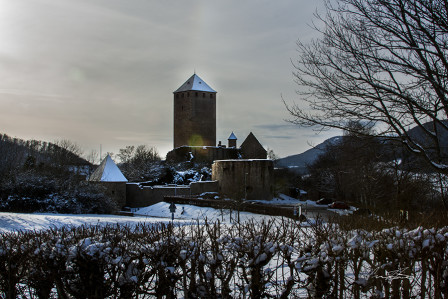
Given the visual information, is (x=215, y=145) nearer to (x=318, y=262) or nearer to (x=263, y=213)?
(x=263, y=213)

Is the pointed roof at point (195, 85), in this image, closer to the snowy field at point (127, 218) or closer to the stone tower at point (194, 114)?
the stone tower at point (194, 114)

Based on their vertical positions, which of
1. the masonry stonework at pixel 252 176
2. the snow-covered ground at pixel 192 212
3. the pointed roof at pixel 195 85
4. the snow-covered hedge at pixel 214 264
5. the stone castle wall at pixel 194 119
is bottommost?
the snow-covered ground at pixel 192 212

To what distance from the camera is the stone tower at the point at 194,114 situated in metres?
58.0

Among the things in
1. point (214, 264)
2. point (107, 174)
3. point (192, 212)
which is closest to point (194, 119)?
point (107, 174)

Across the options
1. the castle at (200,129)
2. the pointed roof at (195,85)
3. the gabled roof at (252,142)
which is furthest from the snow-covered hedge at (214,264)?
the pointed roof at (195,85)

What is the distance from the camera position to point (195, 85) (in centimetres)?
5856

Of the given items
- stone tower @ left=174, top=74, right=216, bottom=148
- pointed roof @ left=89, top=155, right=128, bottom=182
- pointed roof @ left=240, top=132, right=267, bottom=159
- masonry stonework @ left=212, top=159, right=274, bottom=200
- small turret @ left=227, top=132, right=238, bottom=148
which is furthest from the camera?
small turret @ left=227, top=132, right=238, bottom=148

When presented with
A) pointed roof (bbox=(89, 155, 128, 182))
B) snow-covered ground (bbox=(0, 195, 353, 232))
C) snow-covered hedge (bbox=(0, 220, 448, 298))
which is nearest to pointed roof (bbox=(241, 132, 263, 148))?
snow-covered ground (bbox=(0, 195, 353, 232))

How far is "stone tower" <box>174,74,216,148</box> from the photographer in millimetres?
58031

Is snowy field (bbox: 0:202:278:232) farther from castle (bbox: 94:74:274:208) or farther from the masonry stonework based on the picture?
the masonry stonework

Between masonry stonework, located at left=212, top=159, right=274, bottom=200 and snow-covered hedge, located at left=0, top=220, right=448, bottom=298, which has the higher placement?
masonry stonework, located at left=212, top=159, right=274, bottom=200

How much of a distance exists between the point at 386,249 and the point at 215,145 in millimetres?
55473

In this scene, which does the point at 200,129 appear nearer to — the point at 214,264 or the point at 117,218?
the point at 117,218

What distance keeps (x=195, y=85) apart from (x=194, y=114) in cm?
421
